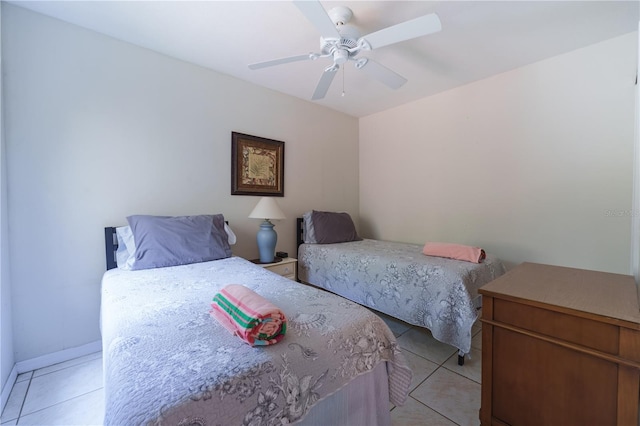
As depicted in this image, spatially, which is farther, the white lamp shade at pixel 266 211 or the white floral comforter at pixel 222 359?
A: the white lamp shade at pixel 266 211

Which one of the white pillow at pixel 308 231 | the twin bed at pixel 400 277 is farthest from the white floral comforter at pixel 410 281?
the white pillow at pixel 308 231

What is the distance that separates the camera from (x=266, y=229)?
2793 mm

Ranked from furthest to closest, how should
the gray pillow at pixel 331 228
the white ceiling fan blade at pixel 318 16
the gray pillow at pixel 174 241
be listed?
1. the gray pillow at pixel 331 228
2. the gray pillow at pixel 174 241
3. the white ceiling fan blade at pixel 318 16

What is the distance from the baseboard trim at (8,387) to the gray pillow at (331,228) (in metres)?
2.54

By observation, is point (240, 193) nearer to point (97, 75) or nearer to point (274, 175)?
point (274, 175)

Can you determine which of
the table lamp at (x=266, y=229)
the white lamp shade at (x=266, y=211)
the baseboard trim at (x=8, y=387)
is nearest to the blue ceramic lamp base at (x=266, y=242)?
the table lamp at (x=266, y=229)

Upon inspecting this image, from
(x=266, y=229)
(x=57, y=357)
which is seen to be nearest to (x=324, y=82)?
(x=266, y=229)

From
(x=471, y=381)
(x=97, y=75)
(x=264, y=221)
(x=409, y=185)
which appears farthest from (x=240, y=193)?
(x=471, y=381)

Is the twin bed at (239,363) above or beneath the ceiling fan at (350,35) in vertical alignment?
beneath

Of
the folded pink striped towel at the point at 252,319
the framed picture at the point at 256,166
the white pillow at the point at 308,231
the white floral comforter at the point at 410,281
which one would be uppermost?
the framed picture at the point at 256,166

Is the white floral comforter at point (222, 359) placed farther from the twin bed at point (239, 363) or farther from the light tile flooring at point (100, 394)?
the light tile flooring at point (100, 394)

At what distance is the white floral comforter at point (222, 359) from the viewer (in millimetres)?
685

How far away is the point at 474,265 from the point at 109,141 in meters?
3.11

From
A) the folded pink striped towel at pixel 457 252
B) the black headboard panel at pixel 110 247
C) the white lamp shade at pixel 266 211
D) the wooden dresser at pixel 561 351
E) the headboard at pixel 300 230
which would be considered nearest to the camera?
the wooden dresser at pixel 561 351
